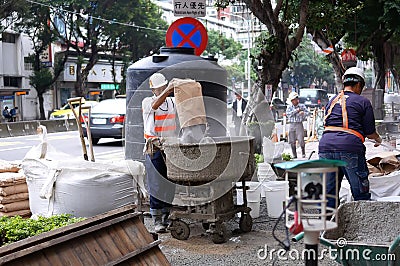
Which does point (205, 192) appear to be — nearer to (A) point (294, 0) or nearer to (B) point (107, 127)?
(A) point (294, 0)

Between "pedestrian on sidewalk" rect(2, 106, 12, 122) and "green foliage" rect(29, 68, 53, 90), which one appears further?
"green foliage" rect(29, 68, 53, 90)

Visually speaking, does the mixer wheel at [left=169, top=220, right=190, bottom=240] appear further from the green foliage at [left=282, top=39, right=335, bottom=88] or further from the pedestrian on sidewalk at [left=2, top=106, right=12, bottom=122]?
the green foliage at [left=282, top=39, right=335, bottom=88]

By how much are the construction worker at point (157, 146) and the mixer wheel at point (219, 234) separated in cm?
78

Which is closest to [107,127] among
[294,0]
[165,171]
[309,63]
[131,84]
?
[294,0]

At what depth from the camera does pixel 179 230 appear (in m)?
6.61

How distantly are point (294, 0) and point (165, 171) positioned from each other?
11.3 metres

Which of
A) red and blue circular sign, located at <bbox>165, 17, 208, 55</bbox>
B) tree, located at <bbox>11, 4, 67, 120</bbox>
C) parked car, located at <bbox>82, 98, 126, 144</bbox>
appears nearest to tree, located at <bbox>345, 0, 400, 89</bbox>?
parked car, located at <bbox>82, 98, 126, 144</bbox>

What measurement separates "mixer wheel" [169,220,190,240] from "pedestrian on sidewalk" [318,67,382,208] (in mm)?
1815

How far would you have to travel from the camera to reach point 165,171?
704 centimetres

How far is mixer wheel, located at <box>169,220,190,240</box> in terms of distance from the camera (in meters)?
6.58

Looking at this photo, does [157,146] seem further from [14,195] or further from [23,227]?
[23,227]

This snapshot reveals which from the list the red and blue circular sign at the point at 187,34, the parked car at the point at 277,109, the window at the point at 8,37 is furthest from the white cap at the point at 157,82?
the window at the point at 8,37

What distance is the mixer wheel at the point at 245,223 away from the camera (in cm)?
687

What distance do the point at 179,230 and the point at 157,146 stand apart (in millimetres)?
1025
